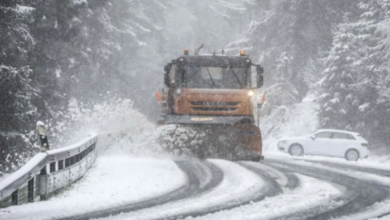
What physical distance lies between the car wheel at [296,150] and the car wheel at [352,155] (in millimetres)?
2082

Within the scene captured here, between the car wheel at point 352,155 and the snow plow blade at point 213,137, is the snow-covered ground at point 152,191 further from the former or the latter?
the car wheel at point 352,155

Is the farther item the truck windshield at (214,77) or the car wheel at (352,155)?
the car wheel at (352,155)

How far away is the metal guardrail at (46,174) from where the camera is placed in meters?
8.14

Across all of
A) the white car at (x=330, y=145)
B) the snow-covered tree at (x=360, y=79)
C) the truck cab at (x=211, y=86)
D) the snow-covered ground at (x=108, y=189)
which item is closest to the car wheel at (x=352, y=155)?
the white car at (x=330, y=145)

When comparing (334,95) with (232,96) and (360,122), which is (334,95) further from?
(232,96)

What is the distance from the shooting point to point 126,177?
12.2 m

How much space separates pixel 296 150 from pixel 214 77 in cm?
1040

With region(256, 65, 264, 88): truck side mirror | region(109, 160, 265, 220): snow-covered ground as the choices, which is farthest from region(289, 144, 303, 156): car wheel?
region(109, 160, 265, 220): snow-covered ground

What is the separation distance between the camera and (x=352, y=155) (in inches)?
914

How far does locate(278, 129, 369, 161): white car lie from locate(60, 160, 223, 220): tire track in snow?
8474 millimetres

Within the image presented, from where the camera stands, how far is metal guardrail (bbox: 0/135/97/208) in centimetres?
814

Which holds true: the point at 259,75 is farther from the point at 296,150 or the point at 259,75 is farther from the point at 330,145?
the point at 296,150

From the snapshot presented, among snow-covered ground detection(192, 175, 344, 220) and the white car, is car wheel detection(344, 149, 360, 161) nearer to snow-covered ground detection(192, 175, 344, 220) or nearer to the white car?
the white car

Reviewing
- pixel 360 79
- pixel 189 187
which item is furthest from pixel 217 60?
pixel 360 79
